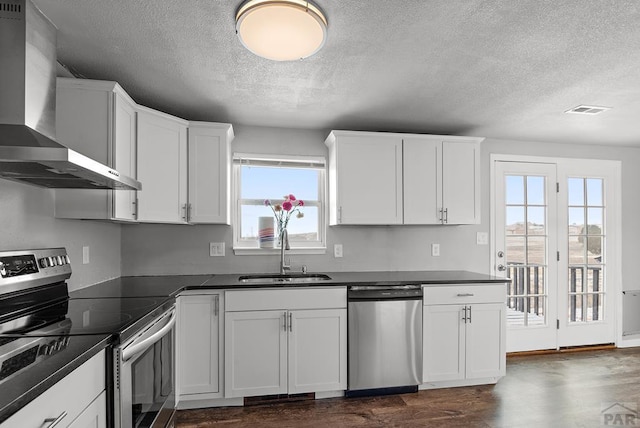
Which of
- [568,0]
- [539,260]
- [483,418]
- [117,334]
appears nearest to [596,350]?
[539,260]

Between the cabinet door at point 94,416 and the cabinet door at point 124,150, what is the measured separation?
117 cm

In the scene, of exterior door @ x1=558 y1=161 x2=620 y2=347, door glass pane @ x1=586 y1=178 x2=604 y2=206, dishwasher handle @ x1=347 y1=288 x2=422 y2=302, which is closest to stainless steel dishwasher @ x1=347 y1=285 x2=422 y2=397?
dishwasher handle @ x1=347 y1=288 x2=422 y2=302

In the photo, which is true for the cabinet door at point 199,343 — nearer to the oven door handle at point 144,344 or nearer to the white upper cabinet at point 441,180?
the oven door handle at point 144,344

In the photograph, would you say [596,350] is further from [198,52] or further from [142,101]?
[142,101]

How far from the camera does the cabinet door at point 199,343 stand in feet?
8.20

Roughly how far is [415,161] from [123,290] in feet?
8.20

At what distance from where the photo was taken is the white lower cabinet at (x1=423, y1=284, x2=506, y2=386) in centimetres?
279

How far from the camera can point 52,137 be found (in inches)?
60.8

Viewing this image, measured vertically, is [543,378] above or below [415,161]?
below

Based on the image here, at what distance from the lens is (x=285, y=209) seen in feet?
10.3

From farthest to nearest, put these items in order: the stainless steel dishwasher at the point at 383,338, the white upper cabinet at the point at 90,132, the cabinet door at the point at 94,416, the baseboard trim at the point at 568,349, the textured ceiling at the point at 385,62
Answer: the baseboard trim at the point at 568,349 → the stainless steel dishwasher at the point at 383,338 → the white upper cabinet at the point at 90,132 → the textured ceiling at the point at 385,62 → the cabinet door at the point at 94,416

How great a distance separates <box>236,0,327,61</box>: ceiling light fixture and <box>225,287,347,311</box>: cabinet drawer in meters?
1.61

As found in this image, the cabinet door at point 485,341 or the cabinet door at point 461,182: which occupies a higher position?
the cabinet door at point 461,182

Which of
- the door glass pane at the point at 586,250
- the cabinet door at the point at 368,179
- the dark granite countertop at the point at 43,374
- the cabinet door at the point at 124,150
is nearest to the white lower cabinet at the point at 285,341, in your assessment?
the cabinet door at the point at 368,179
